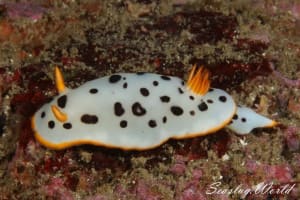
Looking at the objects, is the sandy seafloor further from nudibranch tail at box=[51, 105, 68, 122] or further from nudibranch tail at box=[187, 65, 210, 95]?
nudibranch tail at box=[187, 65, 210, 95]

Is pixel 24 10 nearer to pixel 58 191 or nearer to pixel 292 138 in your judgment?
pixel 58 191

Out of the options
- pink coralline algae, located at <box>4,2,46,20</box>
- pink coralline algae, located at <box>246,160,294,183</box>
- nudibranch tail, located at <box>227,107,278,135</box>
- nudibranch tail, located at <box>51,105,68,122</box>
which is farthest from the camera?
pink coralline algae, located at <box>4,2,46,20</box>

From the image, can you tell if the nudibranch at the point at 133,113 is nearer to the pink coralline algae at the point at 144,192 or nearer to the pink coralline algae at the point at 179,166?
the pink coralline algae at the point at 179,166

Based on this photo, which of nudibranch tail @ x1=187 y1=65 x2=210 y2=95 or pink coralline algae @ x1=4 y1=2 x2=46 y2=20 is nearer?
nudibranch tail @ x1=187 y1=65 x2=210 y2=95

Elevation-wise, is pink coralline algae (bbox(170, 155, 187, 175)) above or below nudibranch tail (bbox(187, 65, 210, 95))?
below

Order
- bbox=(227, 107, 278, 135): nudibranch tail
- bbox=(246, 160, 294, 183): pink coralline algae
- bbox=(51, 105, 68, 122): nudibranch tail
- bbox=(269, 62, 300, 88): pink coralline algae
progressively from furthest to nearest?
bbox=(269, 62, 300, 88): pink coralline algae < bbox=(227, 107, 278, 135): nudibranch tail < bbox=(246, 160, 294, 183): pink coralline algae < bbox=(51, 105, 68, 122): nudibranch tail

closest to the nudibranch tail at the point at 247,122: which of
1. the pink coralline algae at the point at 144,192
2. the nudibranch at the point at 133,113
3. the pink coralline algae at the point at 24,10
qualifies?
the nudibranch at the point at 133,113

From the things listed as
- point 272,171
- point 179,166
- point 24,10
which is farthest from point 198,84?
point 24,10

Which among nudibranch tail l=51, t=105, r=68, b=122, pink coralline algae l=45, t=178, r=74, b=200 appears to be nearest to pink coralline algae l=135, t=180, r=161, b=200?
pink coralline algae l=45, t=178, r=74, b=200
